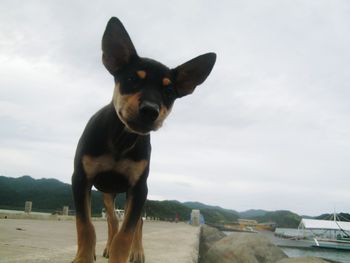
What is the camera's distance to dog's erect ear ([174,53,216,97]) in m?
4.65

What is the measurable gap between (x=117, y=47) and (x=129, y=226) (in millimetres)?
2075

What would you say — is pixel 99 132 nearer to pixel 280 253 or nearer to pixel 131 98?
pixel 131 98

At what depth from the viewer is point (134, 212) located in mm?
4121

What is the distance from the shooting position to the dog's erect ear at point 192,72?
4.65m

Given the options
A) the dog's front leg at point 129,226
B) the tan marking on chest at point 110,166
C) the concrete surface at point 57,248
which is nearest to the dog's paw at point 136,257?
the concrete surface at point 57,248

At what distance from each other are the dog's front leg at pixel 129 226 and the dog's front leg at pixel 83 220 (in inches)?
9.3

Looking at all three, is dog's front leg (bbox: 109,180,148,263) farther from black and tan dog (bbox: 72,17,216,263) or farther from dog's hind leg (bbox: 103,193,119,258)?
dog's hind leg (bbox: 103,193,119,258)

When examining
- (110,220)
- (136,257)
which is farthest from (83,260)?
(110,220)

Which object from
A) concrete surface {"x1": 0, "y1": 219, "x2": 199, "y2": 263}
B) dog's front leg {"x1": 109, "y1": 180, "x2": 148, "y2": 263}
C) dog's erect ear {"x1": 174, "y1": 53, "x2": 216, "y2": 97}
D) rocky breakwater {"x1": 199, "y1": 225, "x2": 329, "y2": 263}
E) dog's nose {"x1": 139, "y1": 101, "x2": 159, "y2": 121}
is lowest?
rocky breakwater {"x1": 199, "y1": 225, "x2": 329, "y2": 263}

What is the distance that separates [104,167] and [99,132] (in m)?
0.42

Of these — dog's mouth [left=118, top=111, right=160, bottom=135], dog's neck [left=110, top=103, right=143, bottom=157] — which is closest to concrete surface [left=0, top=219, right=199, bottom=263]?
dog's neck [left=110, top=103, right=143, bottom=157]

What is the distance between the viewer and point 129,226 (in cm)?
407

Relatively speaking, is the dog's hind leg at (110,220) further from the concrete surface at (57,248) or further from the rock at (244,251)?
the rock at (244,251)

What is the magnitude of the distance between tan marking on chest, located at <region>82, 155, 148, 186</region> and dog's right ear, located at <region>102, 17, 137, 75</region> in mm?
1082
